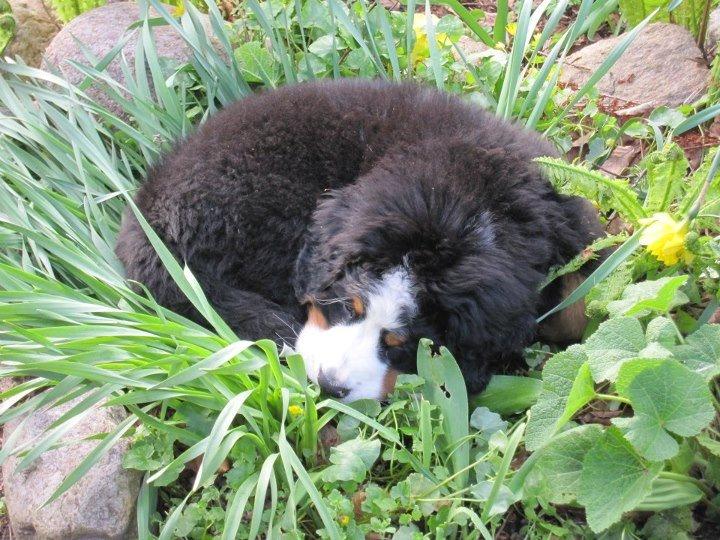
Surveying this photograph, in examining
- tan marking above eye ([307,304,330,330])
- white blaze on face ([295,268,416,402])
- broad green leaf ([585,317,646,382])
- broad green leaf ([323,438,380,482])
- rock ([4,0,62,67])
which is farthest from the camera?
rock ([4,0,62,67])

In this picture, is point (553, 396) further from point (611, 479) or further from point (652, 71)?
point (652, 71)

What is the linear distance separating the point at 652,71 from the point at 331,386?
2465mm

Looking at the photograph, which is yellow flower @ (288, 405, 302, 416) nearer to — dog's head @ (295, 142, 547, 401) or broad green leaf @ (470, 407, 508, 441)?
dog's head @ (295, 142, 547, 401)

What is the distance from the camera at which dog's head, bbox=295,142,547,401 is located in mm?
2400

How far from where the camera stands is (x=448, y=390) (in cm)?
235

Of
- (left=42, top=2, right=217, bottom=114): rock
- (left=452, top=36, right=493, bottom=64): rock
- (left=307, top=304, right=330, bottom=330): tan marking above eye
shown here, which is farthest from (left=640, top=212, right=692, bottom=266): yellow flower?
(left=42, top=2, right=217, bottom=114): rock

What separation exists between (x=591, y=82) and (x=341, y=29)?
49.8 inches

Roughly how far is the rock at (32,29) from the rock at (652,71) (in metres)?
2.72

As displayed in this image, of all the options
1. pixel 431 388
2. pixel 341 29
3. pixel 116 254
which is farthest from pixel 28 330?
pixel 341 29

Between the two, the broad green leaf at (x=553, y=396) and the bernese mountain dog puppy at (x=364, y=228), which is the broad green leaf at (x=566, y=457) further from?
the bernese mountain dog puppy at (x=364, y=228)

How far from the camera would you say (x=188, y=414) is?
236cm

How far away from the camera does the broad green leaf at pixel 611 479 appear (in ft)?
5.91

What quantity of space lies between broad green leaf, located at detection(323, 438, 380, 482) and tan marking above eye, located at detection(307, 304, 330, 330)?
1.63 feet

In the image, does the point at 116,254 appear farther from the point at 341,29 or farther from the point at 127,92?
the point at 341,29
